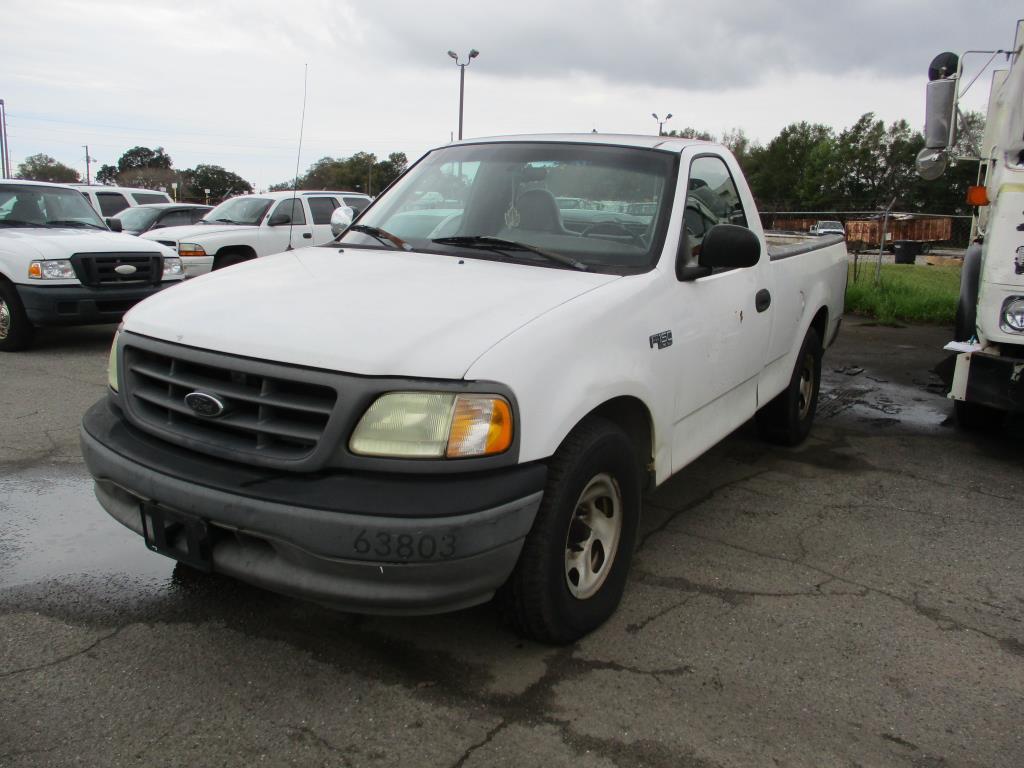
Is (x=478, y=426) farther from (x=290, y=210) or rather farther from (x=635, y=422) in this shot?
(x=290, y=210)

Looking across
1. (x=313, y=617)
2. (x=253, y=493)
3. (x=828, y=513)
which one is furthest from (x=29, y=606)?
(x=828, y=513)

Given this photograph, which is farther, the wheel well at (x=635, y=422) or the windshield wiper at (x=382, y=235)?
the windshield wiper at (x=382, y=235)

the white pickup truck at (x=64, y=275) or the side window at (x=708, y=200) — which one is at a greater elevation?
the side window at (x=708, y=200)

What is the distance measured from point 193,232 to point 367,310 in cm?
1060

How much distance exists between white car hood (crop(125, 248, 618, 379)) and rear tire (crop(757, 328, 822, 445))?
269cm

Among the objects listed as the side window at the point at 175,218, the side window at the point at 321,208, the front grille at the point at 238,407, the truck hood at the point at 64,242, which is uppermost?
the side window at the point at 321,208

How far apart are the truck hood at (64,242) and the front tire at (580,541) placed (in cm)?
738

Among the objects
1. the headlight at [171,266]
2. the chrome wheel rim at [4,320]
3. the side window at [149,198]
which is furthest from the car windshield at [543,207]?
the side window at [149,198]

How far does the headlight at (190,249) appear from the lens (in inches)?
474

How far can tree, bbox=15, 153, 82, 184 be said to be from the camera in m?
A: 72.2

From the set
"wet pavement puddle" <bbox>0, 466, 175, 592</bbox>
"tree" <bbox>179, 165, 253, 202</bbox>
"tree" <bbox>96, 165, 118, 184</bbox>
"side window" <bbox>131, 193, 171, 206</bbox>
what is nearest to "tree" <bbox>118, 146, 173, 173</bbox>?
"tree" <bbox>96, 165, 118, 184</bbox>

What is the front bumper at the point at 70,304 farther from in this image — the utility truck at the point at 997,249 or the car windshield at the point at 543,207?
the utility truck at the point at 997,249

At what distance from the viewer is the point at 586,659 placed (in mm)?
3072

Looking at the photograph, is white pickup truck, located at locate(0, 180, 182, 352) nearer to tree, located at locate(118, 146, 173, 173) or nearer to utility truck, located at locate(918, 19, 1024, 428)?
utility truck, located at locate(918, 19, 1024, 428)
